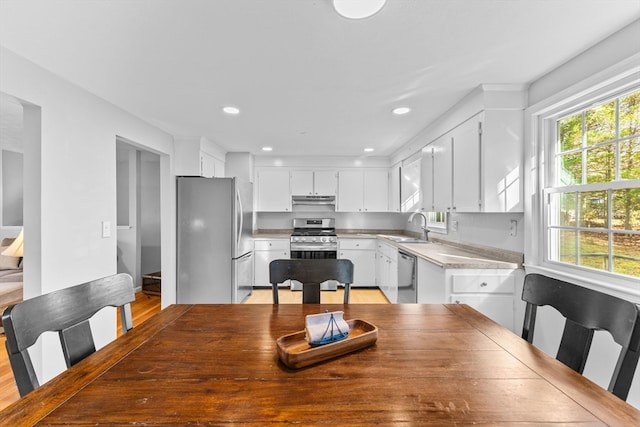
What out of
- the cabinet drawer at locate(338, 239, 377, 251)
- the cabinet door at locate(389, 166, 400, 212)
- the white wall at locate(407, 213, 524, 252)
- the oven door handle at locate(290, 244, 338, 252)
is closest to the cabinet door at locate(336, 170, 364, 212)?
the cabinet door at locate(389, 166, 400, 212)

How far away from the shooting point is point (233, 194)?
3.68m

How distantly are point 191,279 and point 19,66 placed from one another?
2502 millimetres

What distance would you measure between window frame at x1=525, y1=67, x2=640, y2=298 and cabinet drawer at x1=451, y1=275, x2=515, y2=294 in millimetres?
183

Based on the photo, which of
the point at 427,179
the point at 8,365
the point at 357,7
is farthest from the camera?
the point at 427,179

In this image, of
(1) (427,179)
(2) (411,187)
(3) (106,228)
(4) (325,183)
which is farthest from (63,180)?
(2) (411,187)

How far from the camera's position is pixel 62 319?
1.05 meters

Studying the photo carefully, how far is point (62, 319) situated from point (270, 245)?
378 centimetres

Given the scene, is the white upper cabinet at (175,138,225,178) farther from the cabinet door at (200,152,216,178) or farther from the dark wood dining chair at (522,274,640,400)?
the dark wood dining chair at (522,274,640,400)

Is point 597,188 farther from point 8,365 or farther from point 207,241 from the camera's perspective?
point 8,365

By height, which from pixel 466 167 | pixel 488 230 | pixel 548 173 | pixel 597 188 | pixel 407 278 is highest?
pixel 466 167

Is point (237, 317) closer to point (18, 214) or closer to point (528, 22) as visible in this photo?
point (528, 22)

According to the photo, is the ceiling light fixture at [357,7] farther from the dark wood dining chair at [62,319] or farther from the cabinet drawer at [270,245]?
the cabinet drawer at [270,245]

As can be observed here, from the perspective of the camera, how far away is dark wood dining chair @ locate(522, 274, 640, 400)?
875mm

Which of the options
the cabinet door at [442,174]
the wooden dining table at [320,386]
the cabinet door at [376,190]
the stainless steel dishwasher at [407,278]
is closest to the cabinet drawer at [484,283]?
the stainless steel dishwasher at [407,278]
